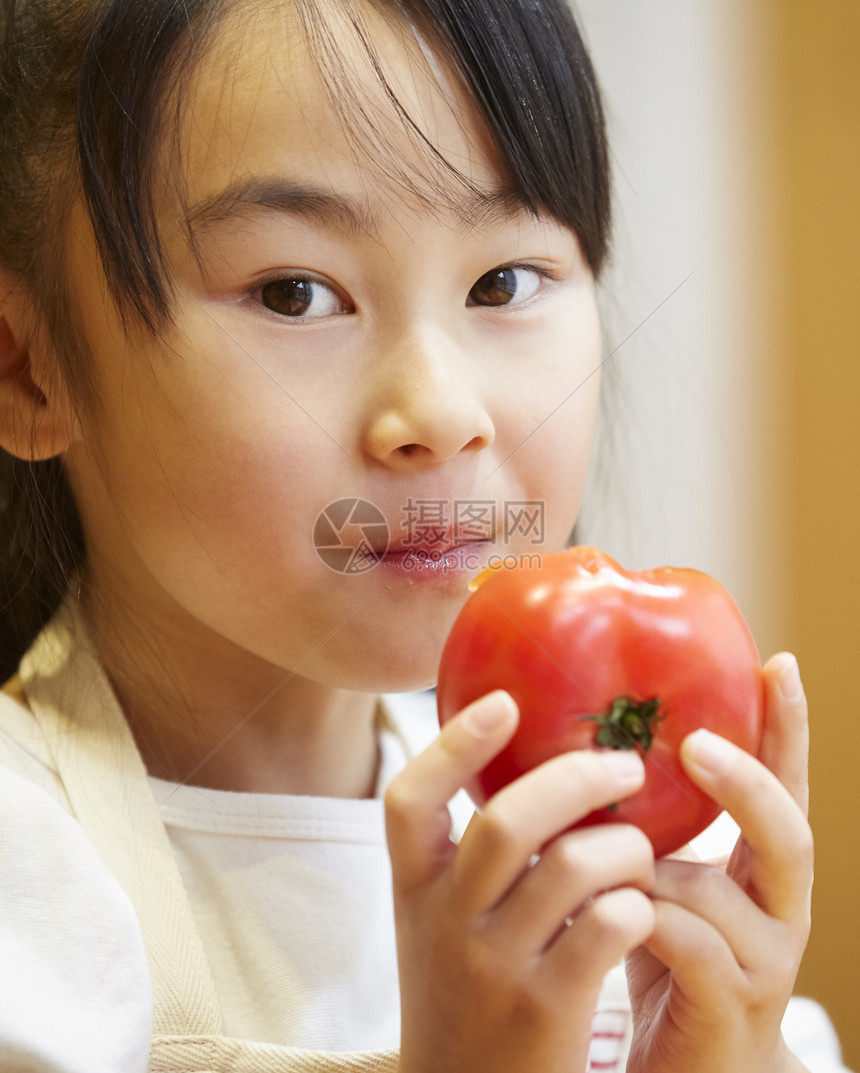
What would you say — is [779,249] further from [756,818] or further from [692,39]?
[756,818]

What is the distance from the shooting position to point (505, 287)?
0.77 m

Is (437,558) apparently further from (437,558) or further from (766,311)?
(766,311)

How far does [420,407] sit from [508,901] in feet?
0.96

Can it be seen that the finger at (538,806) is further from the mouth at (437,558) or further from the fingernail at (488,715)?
the mouth at (437,558)

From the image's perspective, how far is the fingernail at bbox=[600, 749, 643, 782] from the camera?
0.49 m

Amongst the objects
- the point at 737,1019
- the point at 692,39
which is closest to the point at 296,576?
the point at 737,1019

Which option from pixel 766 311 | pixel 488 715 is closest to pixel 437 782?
pixel 488 715

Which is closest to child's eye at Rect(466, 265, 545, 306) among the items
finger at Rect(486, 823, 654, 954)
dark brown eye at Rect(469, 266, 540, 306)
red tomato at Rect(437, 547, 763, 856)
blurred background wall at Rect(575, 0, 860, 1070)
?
dark brown eye at Rect(469, 266, 540, 306)

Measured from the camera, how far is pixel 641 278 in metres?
1.62

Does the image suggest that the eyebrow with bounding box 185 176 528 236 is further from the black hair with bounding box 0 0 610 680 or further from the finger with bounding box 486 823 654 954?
the finger with bounding box 486 823 654 954

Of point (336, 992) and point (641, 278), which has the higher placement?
point (641, 278)

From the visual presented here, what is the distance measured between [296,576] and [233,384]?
0.44 feet

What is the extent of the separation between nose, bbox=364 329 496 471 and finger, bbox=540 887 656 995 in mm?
287

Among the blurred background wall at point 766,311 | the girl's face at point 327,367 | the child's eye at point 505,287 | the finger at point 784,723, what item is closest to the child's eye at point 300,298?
the girl's face at point 327,367
